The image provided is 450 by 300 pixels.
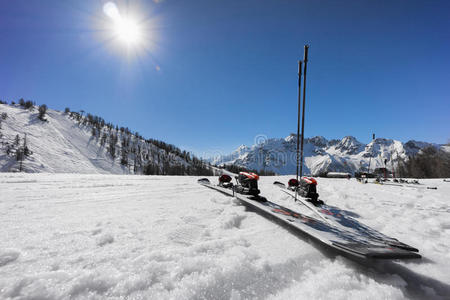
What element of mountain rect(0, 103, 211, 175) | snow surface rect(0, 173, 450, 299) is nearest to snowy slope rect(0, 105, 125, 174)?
mountain rect(0, 103, 211, 175)

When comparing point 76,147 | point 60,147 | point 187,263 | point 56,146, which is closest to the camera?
point 187,263

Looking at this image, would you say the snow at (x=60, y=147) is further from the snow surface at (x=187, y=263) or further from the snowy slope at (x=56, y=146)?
the snow surface at (x=187, y=263)

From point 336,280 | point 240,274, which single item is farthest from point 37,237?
point 336,280

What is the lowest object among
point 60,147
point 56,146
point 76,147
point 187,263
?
point 187,263

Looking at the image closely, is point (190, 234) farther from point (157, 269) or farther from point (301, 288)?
point (301, 288)

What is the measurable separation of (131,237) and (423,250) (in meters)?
4.64

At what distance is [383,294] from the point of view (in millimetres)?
1726

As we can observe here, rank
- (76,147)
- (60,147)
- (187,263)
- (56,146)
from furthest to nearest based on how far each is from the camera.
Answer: (76,147) < (60,147) < (56,146) < (187,263)

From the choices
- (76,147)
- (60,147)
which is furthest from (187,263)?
(76,147)

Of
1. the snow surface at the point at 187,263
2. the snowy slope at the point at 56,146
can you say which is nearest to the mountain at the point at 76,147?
the snowy slope at the point at 56,146

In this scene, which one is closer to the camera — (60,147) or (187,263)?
(187,263)

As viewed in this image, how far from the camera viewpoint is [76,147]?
109875 mm

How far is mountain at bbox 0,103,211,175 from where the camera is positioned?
7744 cm

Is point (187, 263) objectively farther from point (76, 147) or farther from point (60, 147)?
point (76, 147)
